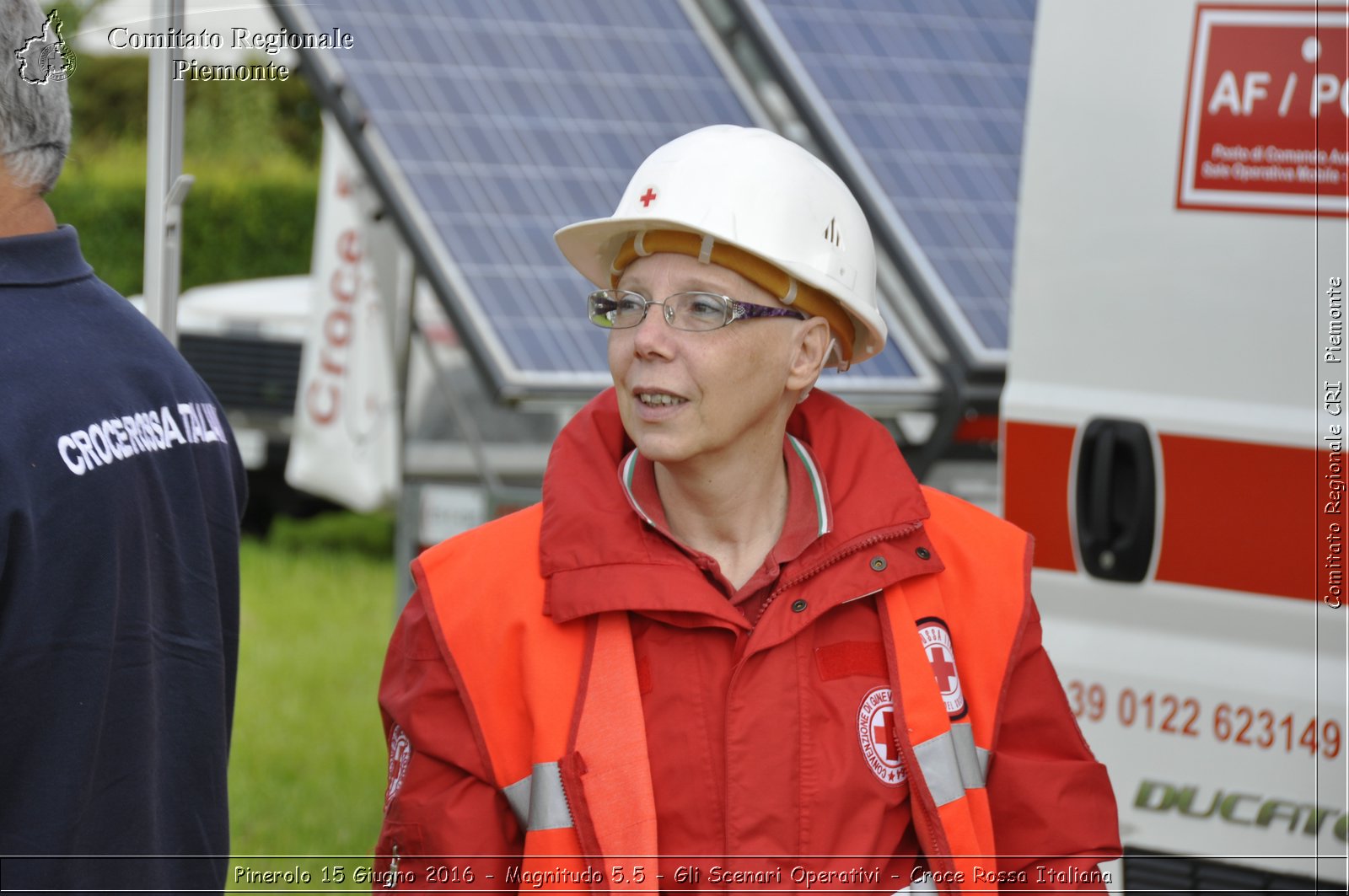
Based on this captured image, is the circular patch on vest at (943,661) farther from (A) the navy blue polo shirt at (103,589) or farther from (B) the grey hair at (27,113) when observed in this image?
(B) the grey hair at (27,113)

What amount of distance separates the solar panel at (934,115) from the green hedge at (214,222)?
728cm

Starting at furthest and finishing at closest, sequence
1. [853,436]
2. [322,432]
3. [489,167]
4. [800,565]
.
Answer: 1. [322,432]
2. [489,167]
3. [853,436]
4. [800,565]

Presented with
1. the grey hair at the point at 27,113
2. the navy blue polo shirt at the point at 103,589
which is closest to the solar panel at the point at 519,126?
the navy blue polo shirt at the point at 103,589

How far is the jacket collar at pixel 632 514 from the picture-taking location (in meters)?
2.17

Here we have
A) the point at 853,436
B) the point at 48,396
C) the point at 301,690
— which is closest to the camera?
the point at 48,396

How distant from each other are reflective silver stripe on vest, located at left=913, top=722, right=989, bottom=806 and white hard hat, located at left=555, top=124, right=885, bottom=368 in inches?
23.7

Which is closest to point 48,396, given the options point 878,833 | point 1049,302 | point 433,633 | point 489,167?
point 433,633

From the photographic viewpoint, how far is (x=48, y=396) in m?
2.09

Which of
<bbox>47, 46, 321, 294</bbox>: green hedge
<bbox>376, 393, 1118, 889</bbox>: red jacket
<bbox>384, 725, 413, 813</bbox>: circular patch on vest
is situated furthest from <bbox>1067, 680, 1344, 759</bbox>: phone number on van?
<bbox>47, 46, 321, 294</bbox>: green hedge

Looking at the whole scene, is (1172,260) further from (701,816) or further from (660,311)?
(701,816)

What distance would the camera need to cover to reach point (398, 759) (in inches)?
87.5

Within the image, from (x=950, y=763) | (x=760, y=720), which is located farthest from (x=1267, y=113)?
(x=760, y=720)

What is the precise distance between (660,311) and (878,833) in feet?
2.44

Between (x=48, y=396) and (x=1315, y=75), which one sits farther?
(x=1315, y=75)
